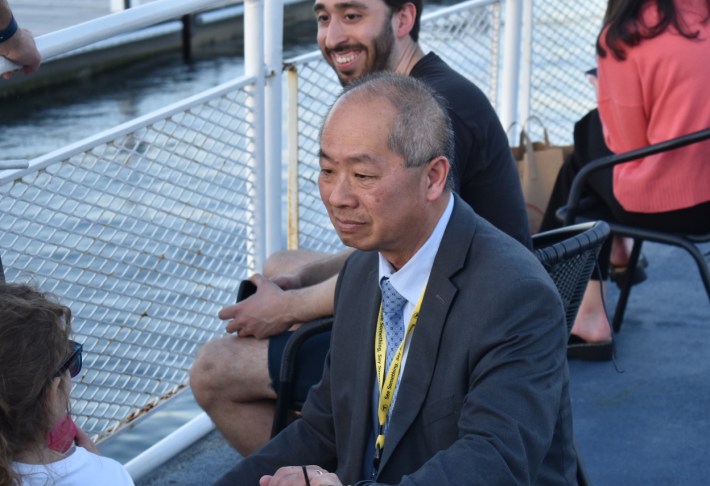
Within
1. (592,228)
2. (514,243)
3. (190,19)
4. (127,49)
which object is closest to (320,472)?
(514,243)

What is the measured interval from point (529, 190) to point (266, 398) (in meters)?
1.74

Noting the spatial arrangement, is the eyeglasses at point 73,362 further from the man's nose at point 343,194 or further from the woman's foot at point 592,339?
the woman's foot at point 592,339

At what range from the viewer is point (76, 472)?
211 cm

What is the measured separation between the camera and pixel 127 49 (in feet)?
44.8

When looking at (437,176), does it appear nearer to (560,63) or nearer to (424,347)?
(424,347)

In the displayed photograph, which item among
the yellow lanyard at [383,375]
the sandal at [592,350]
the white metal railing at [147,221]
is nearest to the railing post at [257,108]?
the white metal railing at [147,221]

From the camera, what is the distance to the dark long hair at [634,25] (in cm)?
380

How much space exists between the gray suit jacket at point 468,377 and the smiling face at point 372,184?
0.26 ft

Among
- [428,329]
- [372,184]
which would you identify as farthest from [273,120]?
[428,329]

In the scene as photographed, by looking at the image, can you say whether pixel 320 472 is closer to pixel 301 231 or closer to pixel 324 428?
pixel 324 428

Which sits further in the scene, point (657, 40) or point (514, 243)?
point (657, 40)

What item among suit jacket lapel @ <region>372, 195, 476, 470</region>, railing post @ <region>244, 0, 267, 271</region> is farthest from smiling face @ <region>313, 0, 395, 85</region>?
suit jacket lapel @ <region>372, 195, 476, 470</region>

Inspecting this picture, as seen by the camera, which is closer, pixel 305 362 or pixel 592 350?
pixel 305 362

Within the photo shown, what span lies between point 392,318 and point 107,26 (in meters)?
1.18
